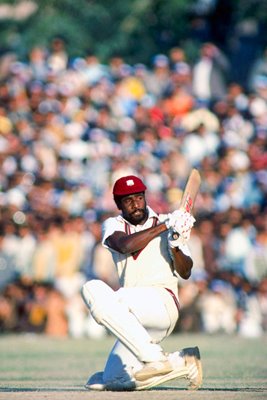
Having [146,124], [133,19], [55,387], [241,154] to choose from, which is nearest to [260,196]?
[241,154]

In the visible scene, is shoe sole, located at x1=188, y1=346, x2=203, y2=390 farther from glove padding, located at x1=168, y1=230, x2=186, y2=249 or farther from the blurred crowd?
the blurred crowd

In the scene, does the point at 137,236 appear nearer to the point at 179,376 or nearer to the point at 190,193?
the point at 190,193

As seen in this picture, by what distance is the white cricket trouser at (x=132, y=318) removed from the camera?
27.2ft

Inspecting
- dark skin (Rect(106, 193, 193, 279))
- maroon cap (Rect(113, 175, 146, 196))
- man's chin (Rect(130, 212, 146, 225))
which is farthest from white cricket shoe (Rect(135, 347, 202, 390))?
maroon cap (Rect(113, 175, 146, 196))

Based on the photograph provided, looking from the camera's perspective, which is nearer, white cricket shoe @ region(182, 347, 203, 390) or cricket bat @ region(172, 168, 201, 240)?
white cricket shoe @ region(182, 347, 203, 390)

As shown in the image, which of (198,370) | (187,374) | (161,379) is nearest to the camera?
(161,379)

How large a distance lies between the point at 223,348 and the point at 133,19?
10.9 metres

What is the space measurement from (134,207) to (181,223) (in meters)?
0.58

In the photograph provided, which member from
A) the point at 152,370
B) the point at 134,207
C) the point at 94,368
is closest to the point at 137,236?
the point at 134,207

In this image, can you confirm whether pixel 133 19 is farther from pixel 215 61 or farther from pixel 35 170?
pixel 35 170

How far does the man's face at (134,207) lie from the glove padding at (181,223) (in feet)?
1.43

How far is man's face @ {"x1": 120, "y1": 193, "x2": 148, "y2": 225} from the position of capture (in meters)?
8.91

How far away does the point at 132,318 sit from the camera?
27.7ft

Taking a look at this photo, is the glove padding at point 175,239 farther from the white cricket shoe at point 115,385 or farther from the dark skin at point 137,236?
the white cricket shoe at point 115,385
